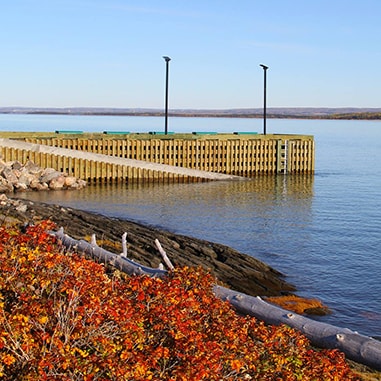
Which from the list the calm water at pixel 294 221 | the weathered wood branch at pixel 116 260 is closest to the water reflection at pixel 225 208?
the calm water at pixel 294 221

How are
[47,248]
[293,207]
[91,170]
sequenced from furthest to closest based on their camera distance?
[91,170] < [293,207] < [47,248]

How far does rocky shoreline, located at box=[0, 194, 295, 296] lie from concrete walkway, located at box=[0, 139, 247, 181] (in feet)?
57.2

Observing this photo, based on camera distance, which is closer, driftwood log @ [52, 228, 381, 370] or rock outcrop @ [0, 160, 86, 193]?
driftwood log @ [52, 228, 381, 370]

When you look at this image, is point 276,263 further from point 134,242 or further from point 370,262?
point 134,242

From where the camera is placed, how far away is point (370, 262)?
27047mm

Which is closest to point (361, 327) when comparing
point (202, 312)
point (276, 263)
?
point (276, 263)

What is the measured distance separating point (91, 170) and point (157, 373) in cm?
4052

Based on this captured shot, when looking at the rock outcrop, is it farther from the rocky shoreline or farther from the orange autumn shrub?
the orange autumn shrub

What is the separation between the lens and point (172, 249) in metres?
25.1

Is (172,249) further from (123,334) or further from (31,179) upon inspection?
(31,179)

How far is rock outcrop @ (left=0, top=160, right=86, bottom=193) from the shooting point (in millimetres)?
43688

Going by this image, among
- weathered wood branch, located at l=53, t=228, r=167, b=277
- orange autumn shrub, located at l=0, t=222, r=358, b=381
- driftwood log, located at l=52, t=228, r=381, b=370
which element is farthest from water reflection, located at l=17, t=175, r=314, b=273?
orange autumn shrub, located at l=0, t=222, r=358, b=381

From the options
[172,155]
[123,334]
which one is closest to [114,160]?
[172,155]

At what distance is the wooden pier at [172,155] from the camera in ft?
160
